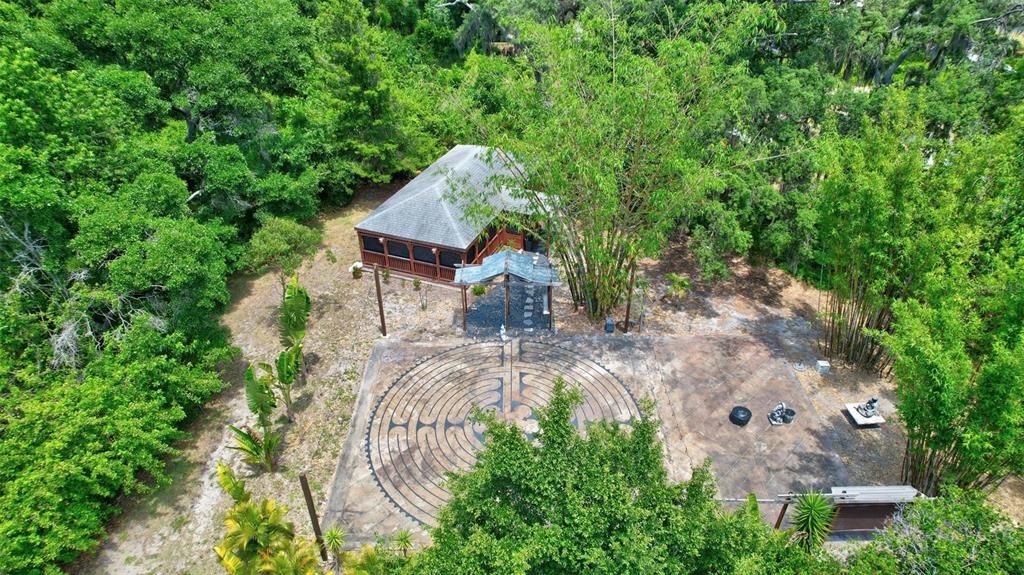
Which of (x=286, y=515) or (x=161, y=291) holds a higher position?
(x=161, y=291)

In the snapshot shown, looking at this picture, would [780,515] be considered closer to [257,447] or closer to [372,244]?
[257,447]

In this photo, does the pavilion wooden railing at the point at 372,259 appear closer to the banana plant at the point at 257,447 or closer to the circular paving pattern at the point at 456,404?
the circular paving pattern at the point at 456,404

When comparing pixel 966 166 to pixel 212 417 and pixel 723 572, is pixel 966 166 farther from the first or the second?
pixel 212 417

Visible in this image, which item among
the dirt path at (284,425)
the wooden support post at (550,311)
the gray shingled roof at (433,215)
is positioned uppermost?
the gray shingled roof at (433,215)

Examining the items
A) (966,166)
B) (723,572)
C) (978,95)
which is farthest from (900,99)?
(723,572)

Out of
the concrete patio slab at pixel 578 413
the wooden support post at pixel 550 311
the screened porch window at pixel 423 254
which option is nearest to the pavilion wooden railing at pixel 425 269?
the screened porch window at pixel 423 254

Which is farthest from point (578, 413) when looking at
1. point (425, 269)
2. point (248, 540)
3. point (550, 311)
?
point (425, 269)

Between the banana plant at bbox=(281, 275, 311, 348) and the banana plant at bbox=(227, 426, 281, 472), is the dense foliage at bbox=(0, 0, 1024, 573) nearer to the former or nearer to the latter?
the banana plant at bbox=(281, 275, 311, 348)
